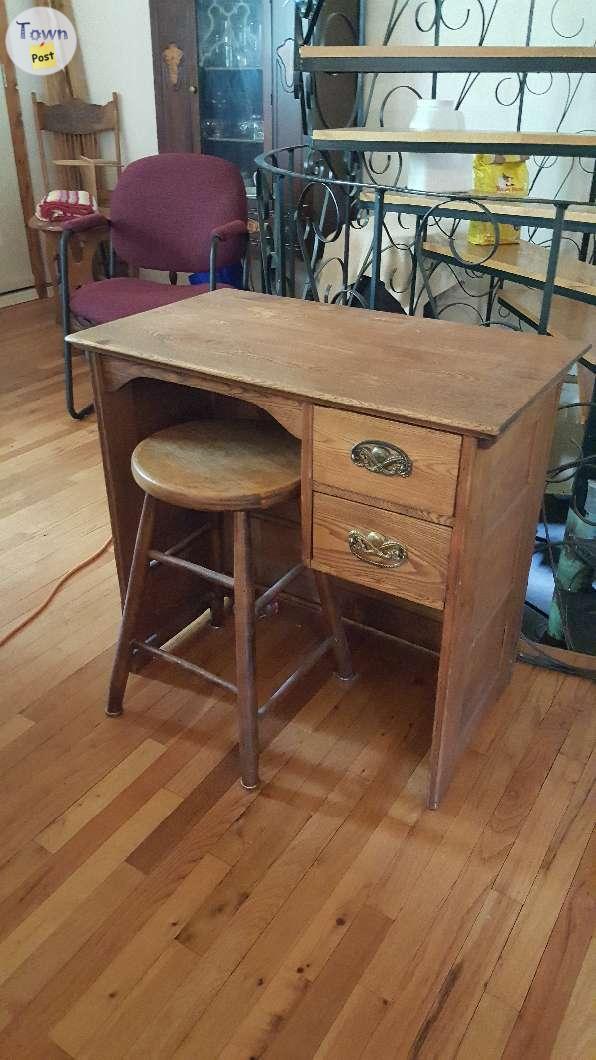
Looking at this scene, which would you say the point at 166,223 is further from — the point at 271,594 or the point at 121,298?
the point at 271,594

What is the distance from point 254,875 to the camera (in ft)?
4.35

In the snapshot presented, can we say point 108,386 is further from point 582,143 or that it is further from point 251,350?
point 582,143

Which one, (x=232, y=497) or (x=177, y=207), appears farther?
(x=177, y=207)

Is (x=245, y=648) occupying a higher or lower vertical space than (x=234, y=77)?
lower

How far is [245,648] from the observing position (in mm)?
1415

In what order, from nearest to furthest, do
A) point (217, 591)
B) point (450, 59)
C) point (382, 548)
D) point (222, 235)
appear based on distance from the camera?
point (382, 548)
point (217, 591)
point (450, 59)
point (222, 235)

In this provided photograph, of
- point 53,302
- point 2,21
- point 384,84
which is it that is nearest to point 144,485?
point 384,84

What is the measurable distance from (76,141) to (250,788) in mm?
4349

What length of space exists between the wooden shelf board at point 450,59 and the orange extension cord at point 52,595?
1.51 meters

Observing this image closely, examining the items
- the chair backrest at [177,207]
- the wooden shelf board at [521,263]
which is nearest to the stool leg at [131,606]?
the wooden shelf board at [521,263]

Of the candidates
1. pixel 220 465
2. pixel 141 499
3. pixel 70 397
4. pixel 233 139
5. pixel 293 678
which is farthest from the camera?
pixel 233 139

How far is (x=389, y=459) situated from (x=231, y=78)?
3425mm

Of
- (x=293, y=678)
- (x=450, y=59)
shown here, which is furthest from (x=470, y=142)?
(x=293, y=678)

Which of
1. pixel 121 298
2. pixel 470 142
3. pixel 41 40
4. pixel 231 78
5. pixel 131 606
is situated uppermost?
pixel 41 40
